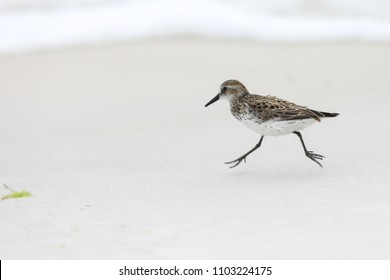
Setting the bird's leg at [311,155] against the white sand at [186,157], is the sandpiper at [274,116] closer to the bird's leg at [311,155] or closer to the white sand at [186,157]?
the bird's leg at [311,155]

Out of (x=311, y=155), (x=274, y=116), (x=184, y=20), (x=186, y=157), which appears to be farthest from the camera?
(x=184, y=20)

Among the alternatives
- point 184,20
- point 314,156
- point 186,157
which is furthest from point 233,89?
point 184,20

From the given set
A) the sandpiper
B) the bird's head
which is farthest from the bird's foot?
the bird's head

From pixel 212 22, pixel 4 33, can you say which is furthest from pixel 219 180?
pixel 4 33

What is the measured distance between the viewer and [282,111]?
462 cm

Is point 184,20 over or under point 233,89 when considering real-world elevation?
over

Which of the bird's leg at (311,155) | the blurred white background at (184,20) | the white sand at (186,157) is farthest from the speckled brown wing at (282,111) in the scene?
the blurred white background at (184,20)

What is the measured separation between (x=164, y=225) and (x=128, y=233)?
191 mm

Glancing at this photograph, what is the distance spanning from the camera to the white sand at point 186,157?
361 cm

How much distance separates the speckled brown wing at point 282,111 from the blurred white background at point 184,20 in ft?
12.1

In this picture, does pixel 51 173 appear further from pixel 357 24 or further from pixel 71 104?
pixel 357 24

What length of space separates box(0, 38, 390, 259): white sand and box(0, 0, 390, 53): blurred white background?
441mm

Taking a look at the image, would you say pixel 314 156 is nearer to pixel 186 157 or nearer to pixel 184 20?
pixel 186 157

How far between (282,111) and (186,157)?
0.84 m
